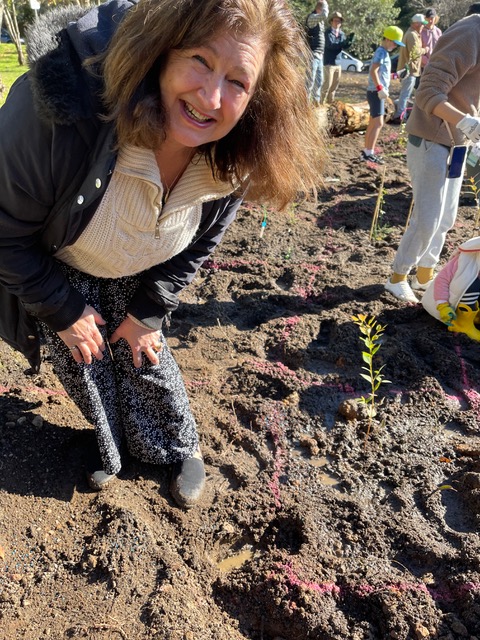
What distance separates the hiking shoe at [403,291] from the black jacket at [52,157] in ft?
8.43

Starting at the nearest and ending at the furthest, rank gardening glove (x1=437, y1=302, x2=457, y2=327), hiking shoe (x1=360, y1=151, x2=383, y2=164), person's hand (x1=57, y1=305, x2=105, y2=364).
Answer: person's hand (x1=57, y1=305, x2=105, y2=364), gardening glove (x1=437, y1=302, x2=457, y2=327), hiking shoe (x1=360, y1=151, x2=383, y2=164)

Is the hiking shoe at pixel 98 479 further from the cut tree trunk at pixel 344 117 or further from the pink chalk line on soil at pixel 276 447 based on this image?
the cut tree trunk at pixel 344 117

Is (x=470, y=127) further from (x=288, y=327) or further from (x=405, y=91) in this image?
(x=405, y=91)

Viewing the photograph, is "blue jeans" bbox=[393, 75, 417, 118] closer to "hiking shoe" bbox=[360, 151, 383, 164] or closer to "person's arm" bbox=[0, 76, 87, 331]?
"hiking shoe" bbox=[360, 151, 383, 164]

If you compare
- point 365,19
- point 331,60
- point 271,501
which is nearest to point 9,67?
point 331,60

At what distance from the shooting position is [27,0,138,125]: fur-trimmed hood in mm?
1418

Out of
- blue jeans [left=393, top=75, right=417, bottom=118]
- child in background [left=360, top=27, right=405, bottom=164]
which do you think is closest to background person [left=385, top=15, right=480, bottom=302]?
child in background [left=360, top=27, right=405, bottom=164]

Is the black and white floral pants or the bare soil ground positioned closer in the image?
the bare soil ground

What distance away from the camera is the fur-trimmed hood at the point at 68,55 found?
142cm

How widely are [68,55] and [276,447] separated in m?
1.88

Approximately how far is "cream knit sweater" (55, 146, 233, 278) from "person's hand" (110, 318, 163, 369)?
8.9 inches

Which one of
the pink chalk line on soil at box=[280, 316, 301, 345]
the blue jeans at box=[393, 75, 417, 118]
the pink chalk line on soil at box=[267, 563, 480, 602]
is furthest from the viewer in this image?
the blue jeans at box=[393, 75, 417, 118]

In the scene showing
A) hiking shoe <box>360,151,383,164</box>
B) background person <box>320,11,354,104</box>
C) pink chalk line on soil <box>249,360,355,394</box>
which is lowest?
pink chalk line on soil <box>249,360,355,394</box>

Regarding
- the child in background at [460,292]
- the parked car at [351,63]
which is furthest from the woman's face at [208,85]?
the parked car at [351,63]
